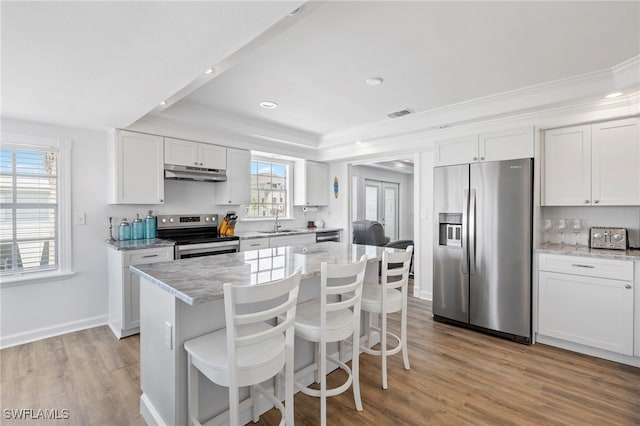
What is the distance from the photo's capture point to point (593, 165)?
305 cm

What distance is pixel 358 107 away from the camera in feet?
11.8

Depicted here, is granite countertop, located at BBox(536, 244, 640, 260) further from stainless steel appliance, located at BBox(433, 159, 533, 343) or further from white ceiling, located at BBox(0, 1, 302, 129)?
white ceiling, located at BBox(0, 1, 302, 129)

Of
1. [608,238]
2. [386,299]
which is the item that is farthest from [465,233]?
[386,299]

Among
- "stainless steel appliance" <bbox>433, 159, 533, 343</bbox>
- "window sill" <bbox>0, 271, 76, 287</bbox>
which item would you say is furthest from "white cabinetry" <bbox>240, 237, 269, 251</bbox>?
"stainless steel appliance" <bbox>433, 159, 533, 343</bbox>

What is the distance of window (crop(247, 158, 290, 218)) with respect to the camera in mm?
5121

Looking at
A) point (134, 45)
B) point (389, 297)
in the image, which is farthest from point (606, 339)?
point (134, 45)

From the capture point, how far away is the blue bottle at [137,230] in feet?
11.9

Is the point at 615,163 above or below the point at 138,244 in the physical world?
above

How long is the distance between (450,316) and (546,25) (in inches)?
113

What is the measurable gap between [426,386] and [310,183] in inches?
150

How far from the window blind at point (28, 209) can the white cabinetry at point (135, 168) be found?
56 cm

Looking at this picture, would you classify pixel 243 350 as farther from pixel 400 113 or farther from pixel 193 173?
pixel 400 113

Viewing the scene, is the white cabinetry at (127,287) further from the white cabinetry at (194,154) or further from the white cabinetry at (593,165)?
the white cabinetry at (593,165)

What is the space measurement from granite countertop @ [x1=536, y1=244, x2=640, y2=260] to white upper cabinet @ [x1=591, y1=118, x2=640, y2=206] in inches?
18.2
